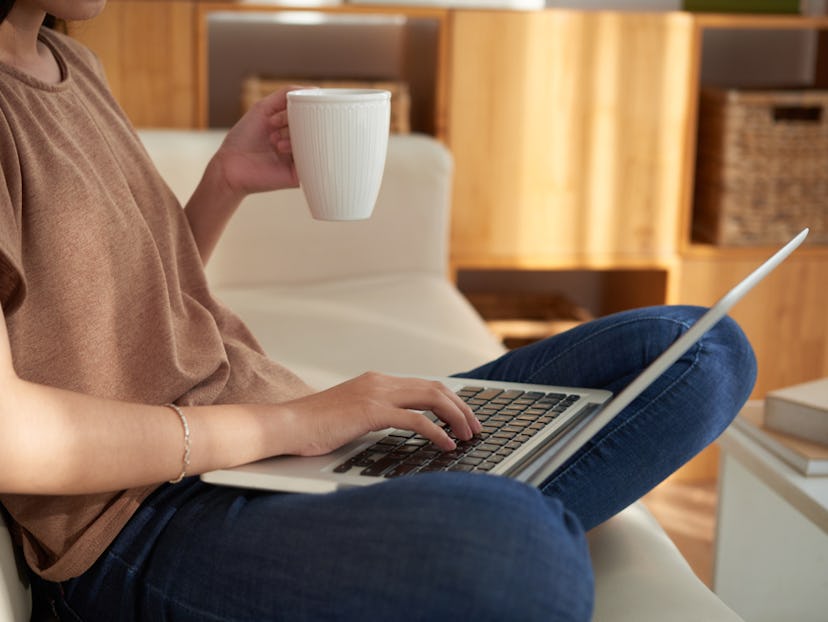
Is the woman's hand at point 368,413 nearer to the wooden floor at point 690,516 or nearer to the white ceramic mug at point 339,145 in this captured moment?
the white ceramic mug at point 339,145

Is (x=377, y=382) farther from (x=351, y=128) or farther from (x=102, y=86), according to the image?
(x=102, y=86)

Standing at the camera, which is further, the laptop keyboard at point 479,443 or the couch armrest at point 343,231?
the couch armrest at point 343,231

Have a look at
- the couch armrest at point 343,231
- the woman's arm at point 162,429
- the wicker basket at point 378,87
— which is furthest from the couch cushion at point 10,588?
the wicker basket at point 378,87

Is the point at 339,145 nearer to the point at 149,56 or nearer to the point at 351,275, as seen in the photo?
the point at 351,275

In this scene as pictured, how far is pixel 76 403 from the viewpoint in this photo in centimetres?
81

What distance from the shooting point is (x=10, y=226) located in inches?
33.5

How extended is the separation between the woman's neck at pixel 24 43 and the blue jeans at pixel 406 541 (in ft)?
1.33

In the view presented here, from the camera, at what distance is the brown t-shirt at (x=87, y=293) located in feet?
2.95

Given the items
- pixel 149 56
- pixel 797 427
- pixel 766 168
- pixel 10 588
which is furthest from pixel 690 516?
pixel 10 588

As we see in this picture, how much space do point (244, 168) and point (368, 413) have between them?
0.39 meters

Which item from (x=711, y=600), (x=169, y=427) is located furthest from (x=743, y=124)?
(x=169, y=427)

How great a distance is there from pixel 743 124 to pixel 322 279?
94cm

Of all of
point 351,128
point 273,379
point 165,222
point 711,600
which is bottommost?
point 711,600

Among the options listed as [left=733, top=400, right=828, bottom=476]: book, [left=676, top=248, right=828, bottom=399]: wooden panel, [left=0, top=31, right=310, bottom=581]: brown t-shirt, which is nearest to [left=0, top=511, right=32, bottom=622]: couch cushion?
[left=0, top=31, right=310, bottom=581]: brown t-shirt
